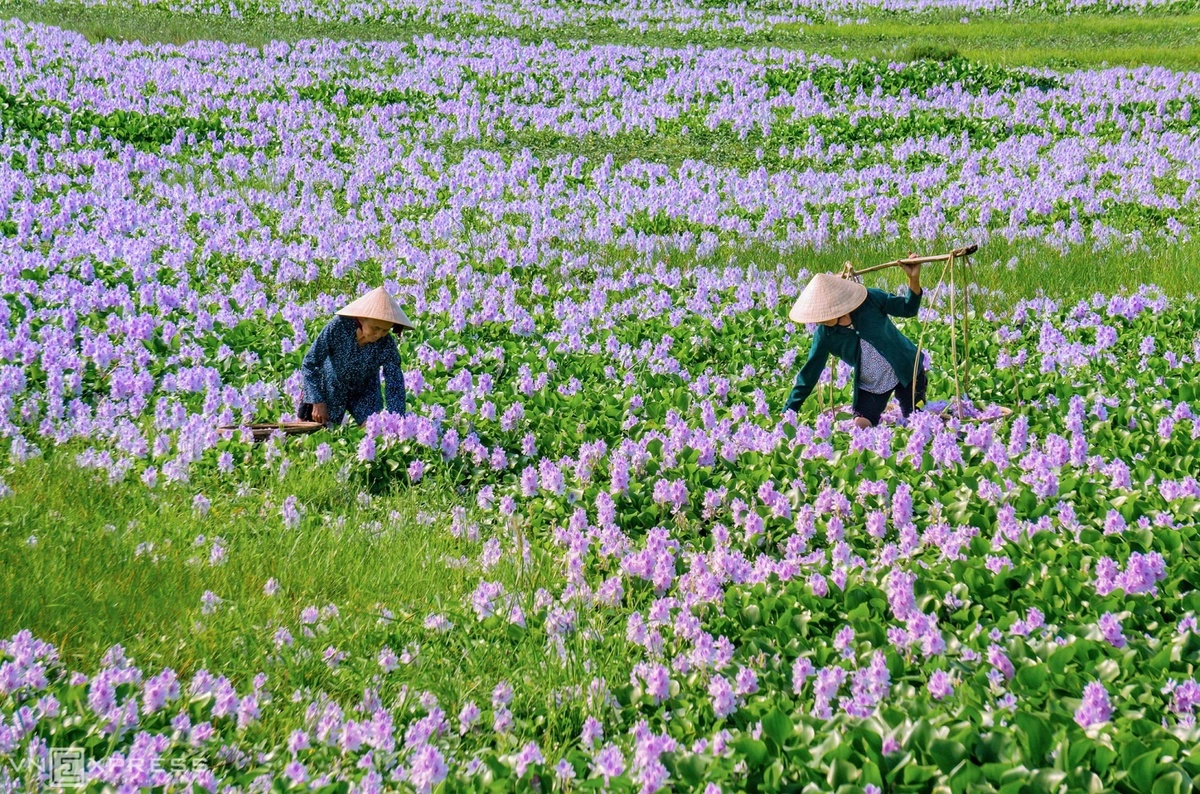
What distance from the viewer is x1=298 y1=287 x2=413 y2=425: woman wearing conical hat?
7629mm

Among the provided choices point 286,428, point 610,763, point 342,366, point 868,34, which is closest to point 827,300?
point 342,366

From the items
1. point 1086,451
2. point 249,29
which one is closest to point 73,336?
point 1086,451

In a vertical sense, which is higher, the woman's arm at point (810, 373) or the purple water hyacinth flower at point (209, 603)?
the woman's arm at point (810, 373)

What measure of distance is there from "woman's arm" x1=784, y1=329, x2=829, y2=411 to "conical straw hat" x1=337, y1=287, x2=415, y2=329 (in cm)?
243

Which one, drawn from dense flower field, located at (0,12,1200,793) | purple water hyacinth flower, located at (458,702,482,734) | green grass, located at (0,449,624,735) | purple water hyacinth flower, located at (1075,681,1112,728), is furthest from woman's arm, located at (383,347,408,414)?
purple water hyacinth flower, located at (1075,681,1112,728)

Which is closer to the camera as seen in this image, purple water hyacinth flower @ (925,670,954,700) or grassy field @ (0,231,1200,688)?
purple water hyacinth flower @ (925,670,954,700)

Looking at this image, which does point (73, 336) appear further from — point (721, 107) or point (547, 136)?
point (721, 107)

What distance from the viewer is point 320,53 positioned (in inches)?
879

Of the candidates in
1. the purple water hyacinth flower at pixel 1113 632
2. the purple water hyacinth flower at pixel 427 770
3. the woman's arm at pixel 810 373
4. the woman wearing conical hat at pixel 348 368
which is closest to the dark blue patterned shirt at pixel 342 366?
the woman wearing conical hat at pixel 348 368

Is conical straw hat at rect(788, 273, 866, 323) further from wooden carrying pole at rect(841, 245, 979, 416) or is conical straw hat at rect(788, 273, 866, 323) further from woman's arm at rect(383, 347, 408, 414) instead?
woman's arm at rect(383, 347, 408, 414)

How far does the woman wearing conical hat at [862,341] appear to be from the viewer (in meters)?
7.16

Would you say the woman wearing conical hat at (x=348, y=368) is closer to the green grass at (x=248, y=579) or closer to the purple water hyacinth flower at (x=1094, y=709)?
the green grass at (x=248, y=579)

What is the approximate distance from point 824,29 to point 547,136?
1300 cm

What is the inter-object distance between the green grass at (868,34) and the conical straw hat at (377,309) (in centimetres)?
1785
